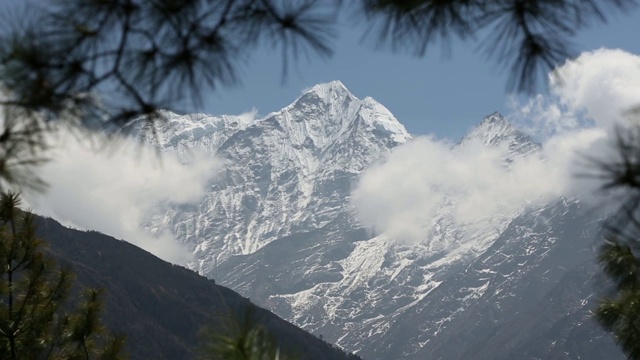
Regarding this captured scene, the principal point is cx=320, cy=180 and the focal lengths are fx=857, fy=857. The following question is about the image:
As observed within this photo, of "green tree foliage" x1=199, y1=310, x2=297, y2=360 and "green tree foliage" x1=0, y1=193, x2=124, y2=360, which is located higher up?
"green tree foliage" x1=0, y1=193, x2=124, y2=360

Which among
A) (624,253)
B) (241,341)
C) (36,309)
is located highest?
(36,309)

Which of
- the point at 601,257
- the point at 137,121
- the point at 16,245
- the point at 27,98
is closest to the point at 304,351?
the point at 137,121

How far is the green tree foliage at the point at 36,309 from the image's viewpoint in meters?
12.3

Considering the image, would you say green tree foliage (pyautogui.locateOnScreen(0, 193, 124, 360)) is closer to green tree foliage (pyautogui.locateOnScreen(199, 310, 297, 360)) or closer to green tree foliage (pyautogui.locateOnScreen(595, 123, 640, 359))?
green tree foliage (pyautogui.locateOnScreen(595, 123, 640, 359))

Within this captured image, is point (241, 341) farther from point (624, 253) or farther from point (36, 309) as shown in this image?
point (36, 309)

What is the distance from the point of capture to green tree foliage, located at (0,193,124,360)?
12.3m

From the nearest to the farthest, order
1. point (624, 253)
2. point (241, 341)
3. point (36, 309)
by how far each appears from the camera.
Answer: point (241, 341)
point (624, 253)
point (36, 309)

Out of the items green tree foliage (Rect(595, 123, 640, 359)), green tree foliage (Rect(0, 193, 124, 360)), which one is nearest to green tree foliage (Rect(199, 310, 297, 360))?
green tree foliage (Rect(595, 123, 640, 359))

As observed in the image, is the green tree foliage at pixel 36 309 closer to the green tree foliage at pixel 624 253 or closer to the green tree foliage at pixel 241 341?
the green tree foliage at pixel 624 253

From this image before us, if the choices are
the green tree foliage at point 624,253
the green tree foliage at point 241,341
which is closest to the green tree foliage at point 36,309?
the green tree foliage at point 624,253

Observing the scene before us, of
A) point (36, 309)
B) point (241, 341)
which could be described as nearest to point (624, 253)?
point (241, 341)

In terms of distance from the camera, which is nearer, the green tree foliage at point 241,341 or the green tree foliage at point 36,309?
the green tree foliage at point 241,341

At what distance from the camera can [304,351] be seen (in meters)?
4.15

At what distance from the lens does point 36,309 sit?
12883 millimetres
